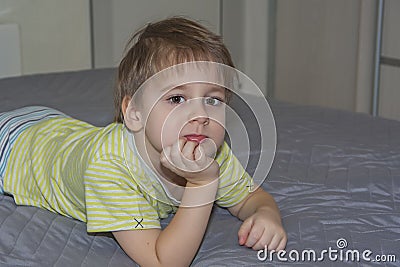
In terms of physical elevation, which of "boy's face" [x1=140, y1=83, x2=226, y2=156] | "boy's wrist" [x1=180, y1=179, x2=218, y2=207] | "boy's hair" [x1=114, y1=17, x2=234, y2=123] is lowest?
"boy's wrist" [x1=180, y1=179, x2=218, y2=207]

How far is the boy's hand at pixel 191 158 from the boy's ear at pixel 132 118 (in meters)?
0.11

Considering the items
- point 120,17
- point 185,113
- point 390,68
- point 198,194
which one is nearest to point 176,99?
point 185,113

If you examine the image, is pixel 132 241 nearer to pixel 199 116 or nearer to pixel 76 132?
pixel 199 116

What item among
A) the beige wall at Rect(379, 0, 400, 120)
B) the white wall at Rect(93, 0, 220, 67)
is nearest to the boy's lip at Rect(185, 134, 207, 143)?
the beige wall at Rect(379, 0, 400, 120)

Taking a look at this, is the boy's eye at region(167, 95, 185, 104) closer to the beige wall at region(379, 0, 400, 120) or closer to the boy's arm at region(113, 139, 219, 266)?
the boy's arm at region(113, 139, 219, 266)

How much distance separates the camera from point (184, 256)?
1055mm

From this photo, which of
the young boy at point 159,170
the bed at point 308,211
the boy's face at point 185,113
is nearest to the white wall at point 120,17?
the bed at point 308,211

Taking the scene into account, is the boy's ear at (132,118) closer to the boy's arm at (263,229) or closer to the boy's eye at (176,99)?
the boy's eye at (176,99)

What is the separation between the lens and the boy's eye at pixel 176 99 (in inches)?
42.4

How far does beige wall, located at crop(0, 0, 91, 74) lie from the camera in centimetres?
289

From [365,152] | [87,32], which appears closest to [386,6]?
[87,32]

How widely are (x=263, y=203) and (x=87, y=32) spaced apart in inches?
78.6

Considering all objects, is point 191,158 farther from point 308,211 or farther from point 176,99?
point 308,211

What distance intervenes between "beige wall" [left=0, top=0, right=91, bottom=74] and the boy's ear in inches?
73.0
